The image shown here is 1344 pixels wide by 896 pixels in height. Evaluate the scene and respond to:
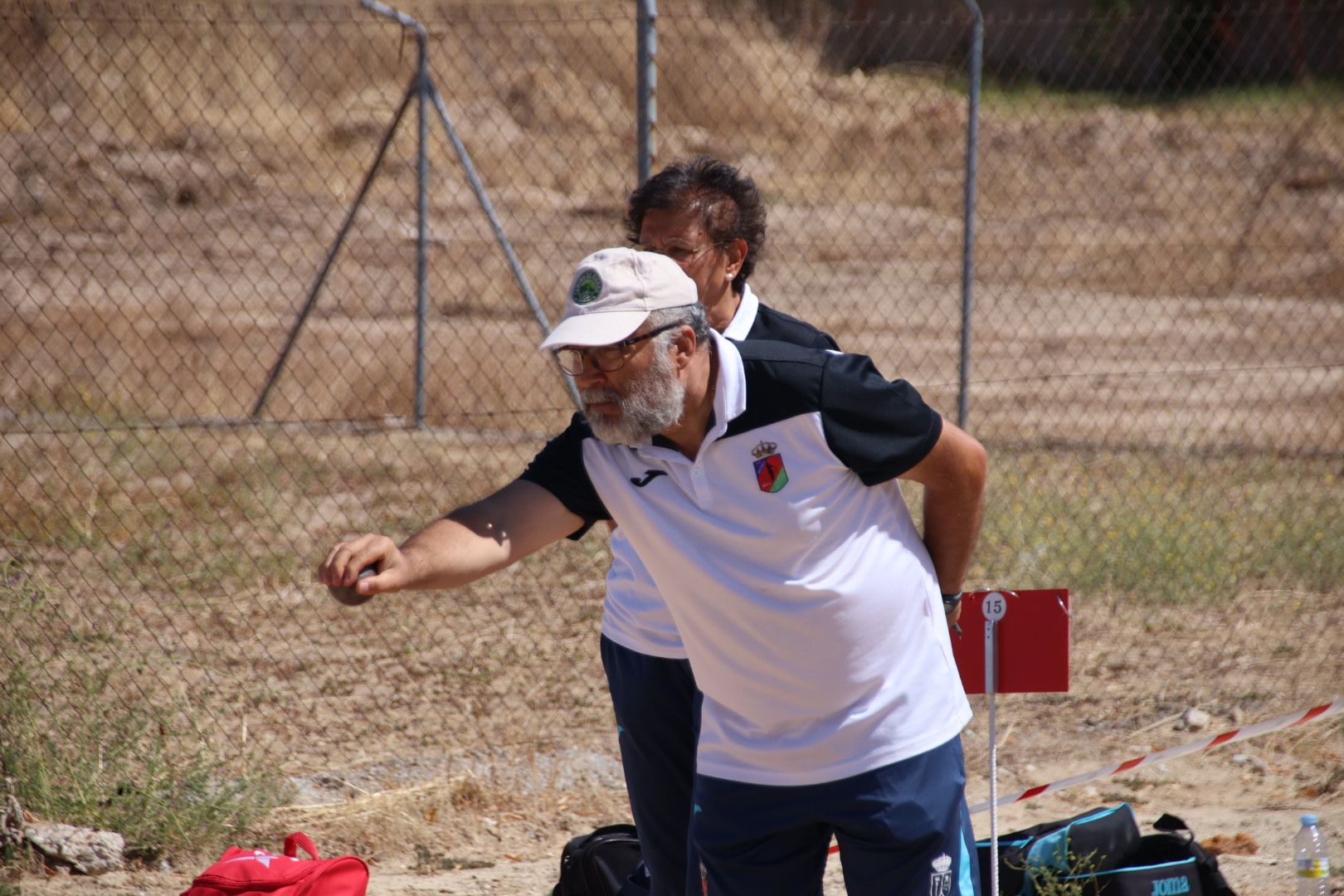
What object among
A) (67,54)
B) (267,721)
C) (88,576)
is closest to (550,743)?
(267,721)

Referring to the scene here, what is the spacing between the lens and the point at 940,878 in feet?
7.20

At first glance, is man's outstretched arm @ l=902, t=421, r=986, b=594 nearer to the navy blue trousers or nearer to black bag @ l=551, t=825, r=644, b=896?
the navy blue trousers

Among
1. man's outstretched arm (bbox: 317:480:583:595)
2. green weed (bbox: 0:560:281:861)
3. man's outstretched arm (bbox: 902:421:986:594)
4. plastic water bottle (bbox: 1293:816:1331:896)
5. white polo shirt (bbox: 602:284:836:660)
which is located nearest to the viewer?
man's outstretched arm (bbox: 317:480:583:595)

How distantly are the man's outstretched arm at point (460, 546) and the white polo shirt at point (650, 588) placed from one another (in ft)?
1.43

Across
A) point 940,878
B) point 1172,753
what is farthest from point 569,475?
point 1172,753

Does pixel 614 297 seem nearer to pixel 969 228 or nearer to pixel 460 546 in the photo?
pixel 460 546

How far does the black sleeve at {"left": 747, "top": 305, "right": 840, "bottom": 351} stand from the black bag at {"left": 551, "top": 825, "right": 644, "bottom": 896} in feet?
4.52

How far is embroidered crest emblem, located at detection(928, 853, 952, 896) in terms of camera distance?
2188mm

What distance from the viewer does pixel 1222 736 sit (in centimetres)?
397

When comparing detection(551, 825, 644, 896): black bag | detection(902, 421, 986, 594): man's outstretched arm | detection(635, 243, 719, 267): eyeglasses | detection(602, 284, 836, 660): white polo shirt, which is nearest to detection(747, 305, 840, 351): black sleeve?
detection(602, 284, 836, 660): white polo shirt

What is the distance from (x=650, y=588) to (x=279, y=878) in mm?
1126

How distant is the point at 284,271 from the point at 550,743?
10985 mm

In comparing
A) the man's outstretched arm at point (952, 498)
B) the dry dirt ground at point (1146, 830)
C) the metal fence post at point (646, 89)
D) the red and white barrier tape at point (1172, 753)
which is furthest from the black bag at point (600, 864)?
the metal fence post at point (646, 89)

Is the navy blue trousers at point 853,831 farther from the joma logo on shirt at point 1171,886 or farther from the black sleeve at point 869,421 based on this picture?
the joma logo on shirt at point 1171,886
